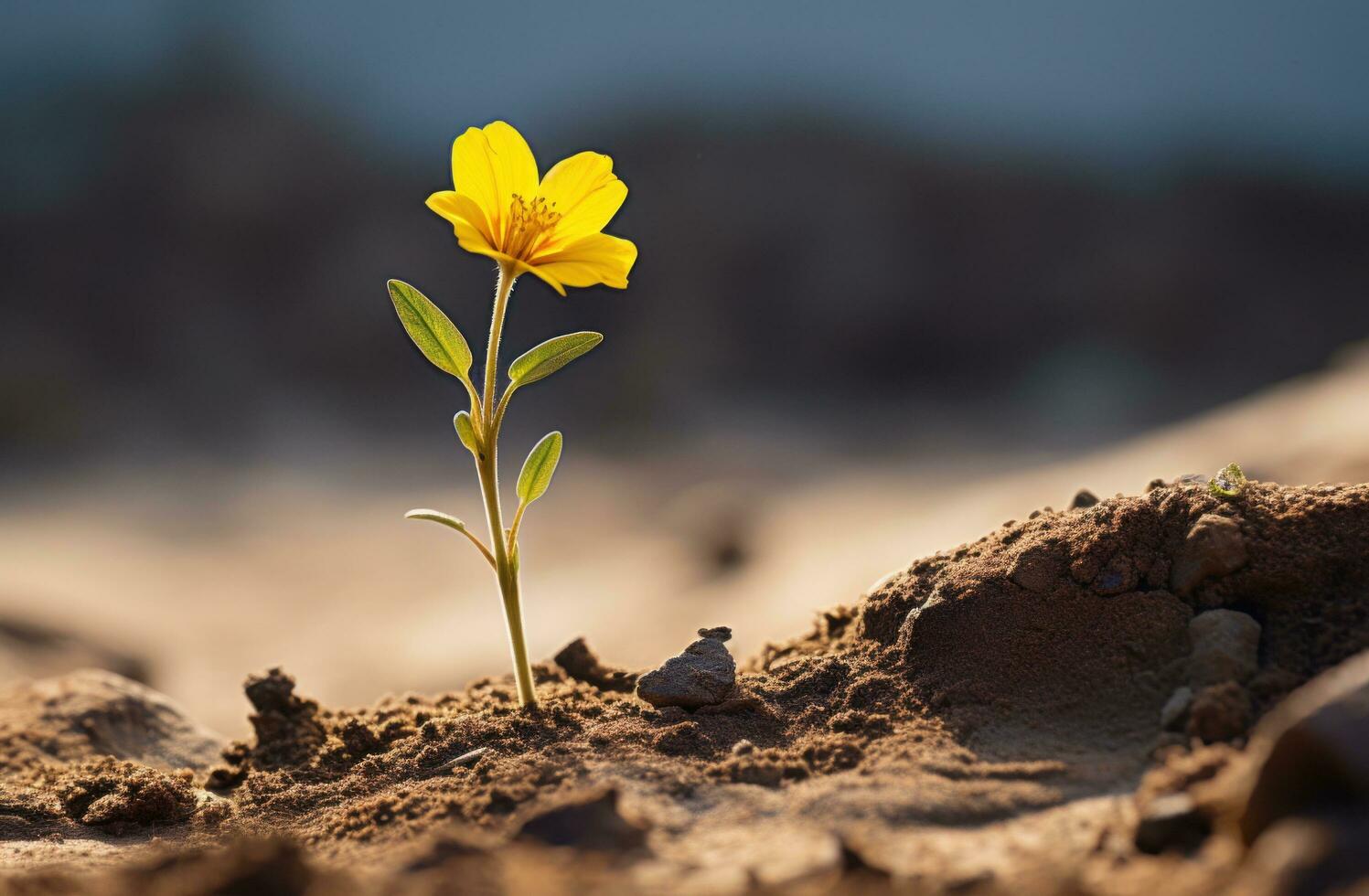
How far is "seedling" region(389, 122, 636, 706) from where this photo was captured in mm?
1839

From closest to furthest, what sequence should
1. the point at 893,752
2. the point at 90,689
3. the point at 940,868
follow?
the point at 940,868, the point at 893,752, the point at 90,689

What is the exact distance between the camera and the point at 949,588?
6.45 ft

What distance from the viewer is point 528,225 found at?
1.87 m

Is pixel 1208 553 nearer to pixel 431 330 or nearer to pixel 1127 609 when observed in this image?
pixel 1127 609

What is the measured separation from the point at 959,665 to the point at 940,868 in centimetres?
68

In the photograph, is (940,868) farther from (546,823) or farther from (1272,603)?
(1272,603)

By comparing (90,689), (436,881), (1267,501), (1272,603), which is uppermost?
(90,689)

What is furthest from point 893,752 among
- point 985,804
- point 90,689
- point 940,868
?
point 90,689

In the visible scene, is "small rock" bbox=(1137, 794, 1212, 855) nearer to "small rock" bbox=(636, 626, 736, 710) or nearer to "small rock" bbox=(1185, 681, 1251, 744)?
"small rock" bbox=(1185, 681, 1251, 744)

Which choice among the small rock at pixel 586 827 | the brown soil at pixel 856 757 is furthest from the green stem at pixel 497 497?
the small rock at pixel 586 827

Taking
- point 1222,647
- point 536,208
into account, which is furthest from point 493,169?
point 1222,647

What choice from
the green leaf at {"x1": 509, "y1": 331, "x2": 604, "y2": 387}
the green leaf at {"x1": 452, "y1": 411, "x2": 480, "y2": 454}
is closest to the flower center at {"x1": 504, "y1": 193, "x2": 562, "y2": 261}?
the green leaf at {"x1": 509, "y1": 331, "x2": 604, "y2": 387}

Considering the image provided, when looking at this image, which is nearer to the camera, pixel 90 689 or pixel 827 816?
pixel 827 816

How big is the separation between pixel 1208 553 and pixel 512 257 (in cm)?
128
